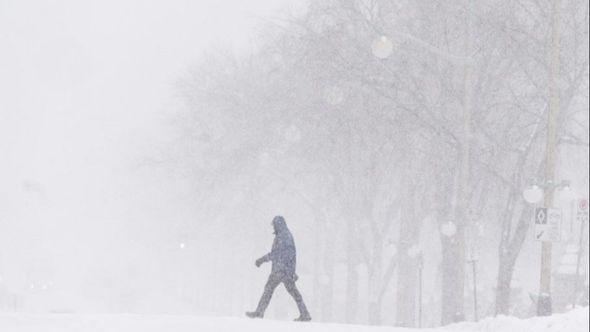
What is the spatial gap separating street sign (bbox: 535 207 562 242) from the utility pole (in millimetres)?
470

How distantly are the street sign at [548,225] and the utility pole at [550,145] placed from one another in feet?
1.54

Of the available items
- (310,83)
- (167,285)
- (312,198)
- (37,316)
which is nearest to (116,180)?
(167,285)

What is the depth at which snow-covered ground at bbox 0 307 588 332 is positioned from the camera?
14.1m

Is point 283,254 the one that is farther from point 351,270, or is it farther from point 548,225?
point 351,270

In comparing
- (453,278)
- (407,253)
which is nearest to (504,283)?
(453,278)

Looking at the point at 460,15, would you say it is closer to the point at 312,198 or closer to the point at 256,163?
the point at 256,163

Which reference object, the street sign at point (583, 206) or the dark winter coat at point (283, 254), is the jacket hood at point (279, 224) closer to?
the dark winter coat at point (283, 254)

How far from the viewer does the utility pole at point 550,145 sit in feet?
58.9

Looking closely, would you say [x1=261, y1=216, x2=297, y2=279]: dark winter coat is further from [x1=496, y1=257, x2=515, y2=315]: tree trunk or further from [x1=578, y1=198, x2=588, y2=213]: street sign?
[x1=578, y1=198, x2=588, y2=213]: street sign

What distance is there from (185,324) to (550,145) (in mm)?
7293

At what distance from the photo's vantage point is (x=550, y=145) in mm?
18156

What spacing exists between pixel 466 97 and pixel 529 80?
2.34 metres

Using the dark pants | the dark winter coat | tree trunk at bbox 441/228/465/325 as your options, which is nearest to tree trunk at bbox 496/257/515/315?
tree trunk at bbox 441/228/465/325

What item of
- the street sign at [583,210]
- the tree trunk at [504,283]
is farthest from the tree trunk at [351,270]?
the tree trunk at [504,283]
